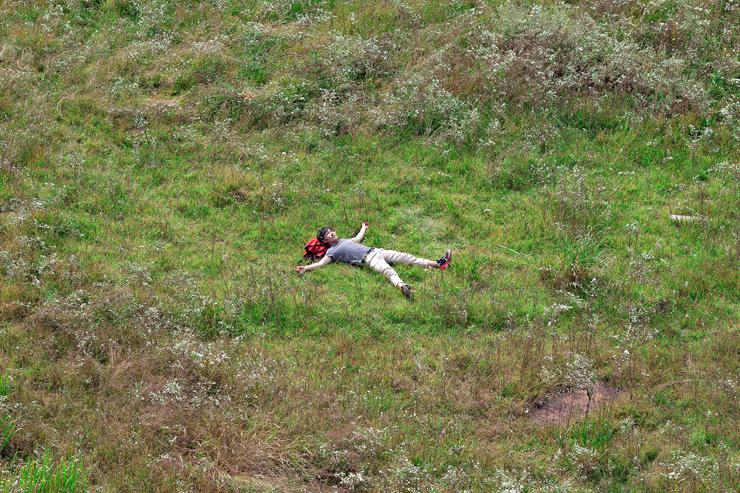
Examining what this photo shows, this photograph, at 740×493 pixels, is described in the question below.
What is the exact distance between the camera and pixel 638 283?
8.14 meters

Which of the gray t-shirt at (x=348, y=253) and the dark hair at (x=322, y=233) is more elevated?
the dark hair at (x=322, y=233)

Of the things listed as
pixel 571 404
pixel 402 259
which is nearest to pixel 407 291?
pixel 402 259

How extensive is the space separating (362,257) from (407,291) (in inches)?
39.9

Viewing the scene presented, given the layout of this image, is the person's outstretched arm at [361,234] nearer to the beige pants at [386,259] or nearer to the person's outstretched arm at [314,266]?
the beige pants at [386,259]

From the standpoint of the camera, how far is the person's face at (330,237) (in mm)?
9109

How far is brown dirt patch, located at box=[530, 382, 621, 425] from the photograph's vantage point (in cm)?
644

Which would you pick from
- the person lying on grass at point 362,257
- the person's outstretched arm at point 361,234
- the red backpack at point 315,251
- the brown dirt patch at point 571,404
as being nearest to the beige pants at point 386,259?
the person lying on grass at point 362,257

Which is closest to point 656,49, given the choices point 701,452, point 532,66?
point 532,66

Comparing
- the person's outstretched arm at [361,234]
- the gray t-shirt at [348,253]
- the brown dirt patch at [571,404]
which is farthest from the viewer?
the person's outstretched arm at [361,234]

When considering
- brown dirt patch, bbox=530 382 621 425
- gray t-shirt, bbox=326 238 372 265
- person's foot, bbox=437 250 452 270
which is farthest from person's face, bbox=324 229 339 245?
brown dirt patch, bbox=530 382 621 425

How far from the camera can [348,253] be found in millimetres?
9023

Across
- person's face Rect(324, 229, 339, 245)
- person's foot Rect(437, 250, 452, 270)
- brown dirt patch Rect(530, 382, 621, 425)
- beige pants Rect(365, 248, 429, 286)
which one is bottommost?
brown dirt patch Rect(530, 382, 621, 425)

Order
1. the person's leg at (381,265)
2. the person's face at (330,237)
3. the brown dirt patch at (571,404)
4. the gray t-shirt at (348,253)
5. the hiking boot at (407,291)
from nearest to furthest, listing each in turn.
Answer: the brown dirt patch at (571,404) → the hiking boot at (407,291) → the person's leg at (381,265) → the gray t-shirt at (348,253) → the person's face at (330,237)

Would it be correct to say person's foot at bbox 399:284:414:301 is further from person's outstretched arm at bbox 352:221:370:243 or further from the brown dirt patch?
the brown dirt patch
